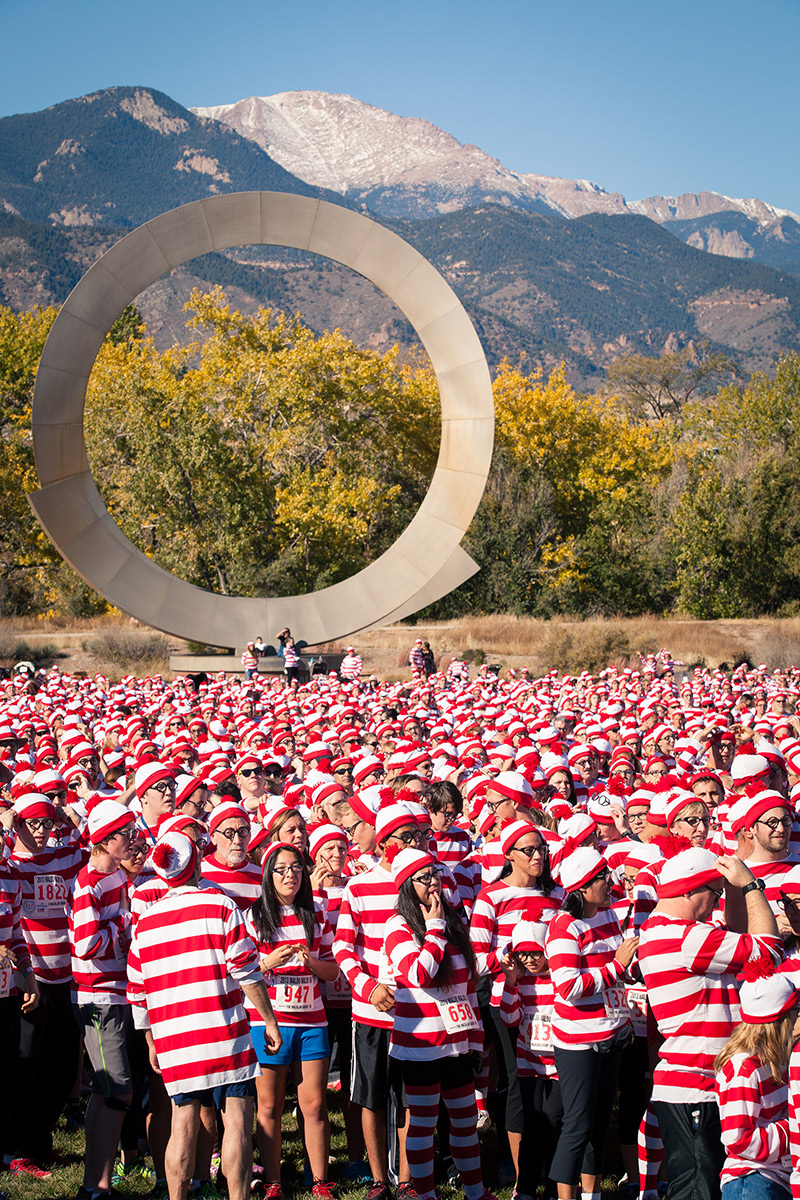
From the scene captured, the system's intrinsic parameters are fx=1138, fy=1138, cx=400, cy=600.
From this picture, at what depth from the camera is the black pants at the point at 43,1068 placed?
6.08 m

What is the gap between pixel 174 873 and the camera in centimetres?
495

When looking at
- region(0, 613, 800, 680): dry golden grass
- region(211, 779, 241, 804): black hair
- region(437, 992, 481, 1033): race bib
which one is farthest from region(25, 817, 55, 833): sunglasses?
region(0, 613, 800, 680): dry golden grass

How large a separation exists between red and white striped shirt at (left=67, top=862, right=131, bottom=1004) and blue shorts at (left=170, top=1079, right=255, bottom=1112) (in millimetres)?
940

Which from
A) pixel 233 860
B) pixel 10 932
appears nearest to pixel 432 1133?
pixel 233 860

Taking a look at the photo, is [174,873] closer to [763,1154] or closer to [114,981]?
[114,981]

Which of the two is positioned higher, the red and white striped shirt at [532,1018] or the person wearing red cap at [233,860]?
the person wearing red cap at [233,860]

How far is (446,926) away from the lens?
→ 501 centimetres

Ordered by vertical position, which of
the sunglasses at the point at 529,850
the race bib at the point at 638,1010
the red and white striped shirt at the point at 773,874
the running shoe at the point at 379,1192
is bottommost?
the running shoe at the point at 379,1192

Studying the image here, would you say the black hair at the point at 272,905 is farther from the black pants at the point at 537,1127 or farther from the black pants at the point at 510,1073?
the black pants at the point at 537,1127

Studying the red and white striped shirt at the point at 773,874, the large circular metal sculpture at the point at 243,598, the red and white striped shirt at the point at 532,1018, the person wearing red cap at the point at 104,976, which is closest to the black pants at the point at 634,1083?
the red and white striped shirt at the point at 532,1018

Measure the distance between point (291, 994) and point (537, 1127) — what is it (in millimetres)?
1300

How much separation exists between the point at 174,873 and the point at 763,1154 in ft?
8.40

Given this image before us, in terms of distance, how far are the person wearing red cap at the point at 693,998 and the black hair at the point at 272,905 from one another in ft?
5.57

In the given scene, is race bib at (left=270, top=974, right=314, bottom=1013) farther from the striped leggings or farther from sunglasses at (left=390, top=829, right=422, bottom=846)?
sunglasses at (left=390, top=829, right=422, bottom=846)
